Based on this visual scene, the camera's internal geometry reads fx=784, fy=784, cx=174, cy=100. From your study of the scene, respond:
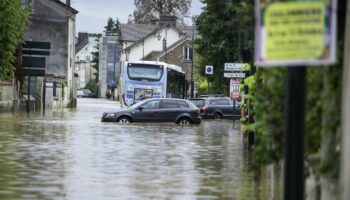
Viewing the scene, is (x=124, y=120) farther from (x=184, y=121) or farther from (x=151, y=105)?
(x=184, y=121)

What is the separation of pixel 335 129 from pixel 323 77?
0.60 metres

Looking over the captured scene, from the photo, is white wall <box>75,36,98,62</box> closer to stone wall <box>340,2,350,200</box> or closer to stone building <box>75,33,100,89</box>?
stone building <box>75,33,100,89</box>

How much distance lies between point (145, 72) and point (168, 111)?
9.49 m

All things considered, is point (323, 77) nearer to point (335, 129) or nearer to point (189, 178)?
Result: point (335, 129)

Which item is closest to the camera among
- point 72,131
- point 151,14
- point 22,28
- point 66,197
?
point 66,197

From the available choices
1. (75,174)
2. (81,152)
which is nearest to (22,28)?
(81,152)

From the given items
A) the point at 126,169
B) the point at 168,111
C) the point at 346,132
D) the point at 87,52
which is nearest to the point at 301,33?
the point at 346,132

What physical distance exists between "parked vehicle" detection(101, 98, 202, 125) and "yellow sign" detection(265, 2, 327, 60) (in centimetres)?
3177

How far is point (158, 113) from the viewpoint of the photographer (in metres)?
37.3

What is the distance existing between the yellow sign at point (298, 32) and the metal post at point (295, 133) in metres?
0.19

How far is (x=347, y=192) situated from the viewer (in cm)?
596

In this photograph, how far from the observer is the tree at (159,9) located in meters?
90.3

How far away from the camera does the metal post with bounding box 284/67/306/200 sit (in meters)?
5.17

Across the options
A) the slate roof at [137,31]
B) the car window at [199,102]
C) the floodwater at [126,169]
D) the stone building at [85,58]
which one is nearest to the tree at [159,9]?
the slate roof at [137,31]
